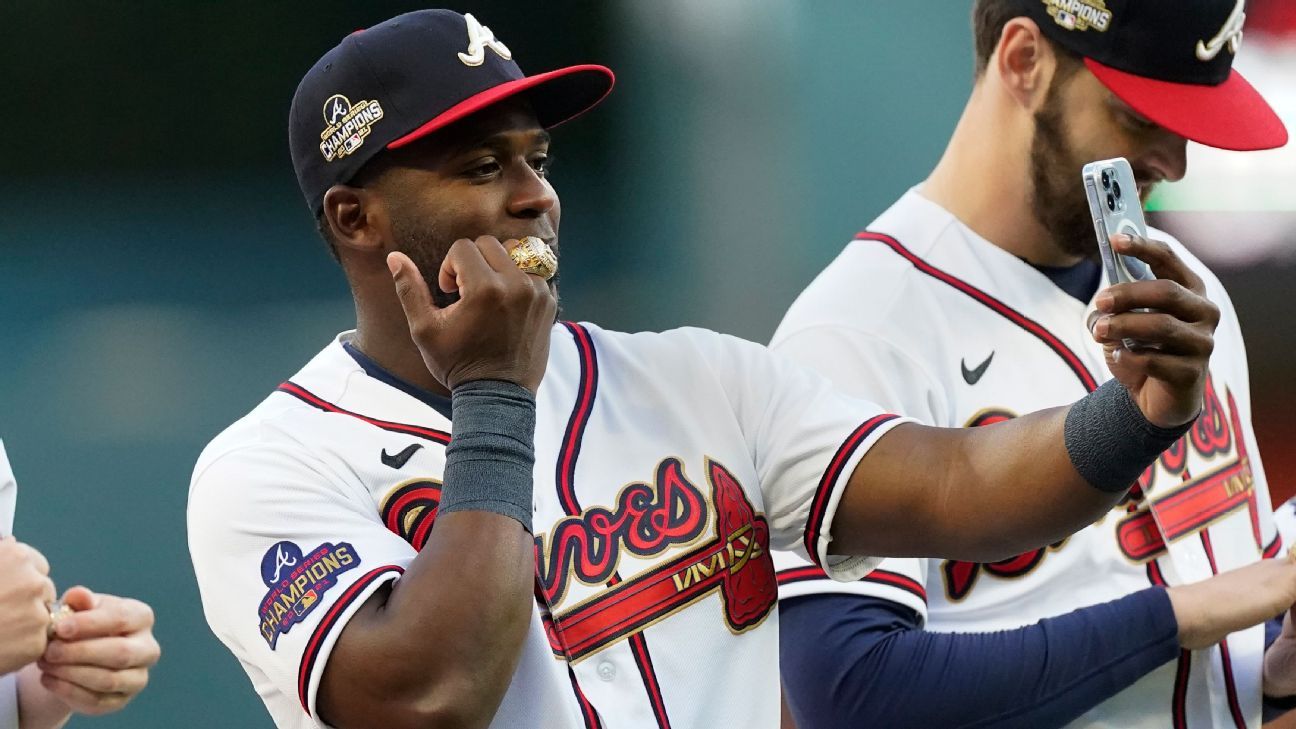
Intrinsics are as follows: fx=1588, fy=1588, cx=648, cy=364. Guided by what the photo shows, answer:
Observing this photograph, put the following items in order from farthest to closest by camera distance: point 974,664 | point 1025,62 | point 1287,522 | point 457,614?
1. point 1287,522
2. point 1025,62
3. point 974,664
4. point 457,614

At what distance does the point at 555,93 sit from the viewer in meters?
1.90

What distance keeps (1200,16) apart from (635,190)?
5.26 ft

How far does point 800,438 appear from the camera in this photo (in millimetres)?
1808

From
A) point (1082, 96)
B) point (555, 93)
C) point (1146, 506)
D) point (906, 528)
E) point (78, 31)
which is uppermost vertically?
point (78, 31)

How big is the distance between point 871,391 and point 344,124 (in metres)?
0.76

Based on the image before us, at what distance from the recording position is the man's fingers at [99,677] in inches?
59.8

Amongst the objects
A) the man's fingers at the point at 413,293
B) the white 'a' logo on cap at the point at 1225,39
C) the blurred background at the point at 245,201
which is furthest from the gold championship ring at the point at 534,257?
the blurred background at the point at 245,201

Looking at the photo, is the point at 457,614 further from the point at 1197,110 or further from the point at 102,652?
the point at 1197,110

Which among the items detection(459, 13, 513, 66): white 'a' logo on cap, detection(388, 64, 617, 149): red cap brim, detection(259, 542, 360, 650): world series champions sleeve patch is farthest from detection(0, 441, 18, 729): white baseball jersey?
detection(459, 13, 513, 66): white 'a' logo on cap

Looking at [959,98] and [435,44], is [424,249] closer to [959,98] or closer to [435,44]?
[435,44]

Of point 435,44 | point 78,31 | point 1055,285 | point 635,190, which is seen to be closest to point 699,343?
point 435,44

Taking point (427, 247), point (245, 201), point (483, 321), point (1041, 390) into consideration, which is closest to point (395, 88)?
point (427, 247)

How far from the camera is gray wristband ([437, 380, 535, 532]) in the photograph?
152 cm

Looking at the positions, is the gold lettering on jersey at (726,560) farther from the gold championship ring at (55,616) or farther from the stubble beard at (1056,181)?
the stubble beard at (1056,181)
